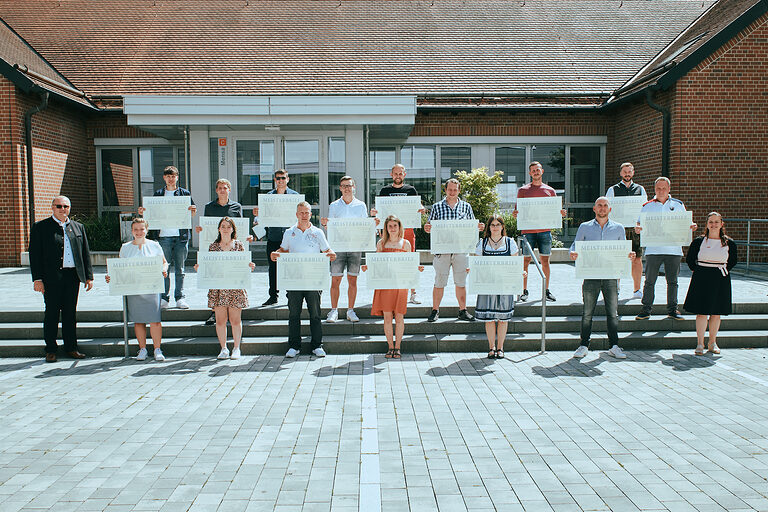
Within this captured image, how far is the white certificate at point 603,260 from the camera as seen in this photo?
746 cm

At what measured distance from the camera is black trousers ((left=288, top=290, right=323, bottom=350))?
761cm

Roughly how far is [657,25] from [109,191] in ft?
61.2

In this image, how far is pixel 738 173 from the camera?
14.0 meters

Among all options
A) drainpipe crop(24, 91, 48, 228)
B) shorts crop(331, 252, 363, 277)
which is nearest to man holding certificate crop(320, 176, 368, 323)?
shorts crop(331, 252, 363, 277)

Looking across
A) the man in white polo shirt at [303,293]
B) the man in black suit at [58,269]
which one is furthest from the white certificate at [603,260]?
the man in black suit at [58,269]

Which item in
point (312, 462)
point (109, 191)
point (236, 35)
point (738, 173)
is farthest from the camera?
point (236, 35)

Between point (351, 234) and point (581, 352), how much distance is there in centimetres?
328

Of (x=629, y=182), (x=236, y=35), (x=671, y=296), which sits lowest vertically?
(x=671, y=296)

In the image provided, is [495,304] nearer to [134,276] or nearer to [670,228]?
[670,228]

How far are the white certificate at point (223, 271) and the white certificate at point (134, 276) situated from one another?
0.53 meters

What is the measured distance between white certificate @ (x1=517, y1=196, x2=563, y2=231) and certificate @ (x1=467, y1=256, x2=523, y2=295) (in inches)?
61.0

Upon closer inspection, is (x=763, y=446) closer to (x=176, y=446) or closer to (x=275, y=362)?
(x=176, y=446)

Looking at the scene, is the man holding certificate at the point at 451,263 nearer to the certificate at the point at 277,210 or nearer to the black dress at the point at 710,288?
the certificate at the point at 277,210

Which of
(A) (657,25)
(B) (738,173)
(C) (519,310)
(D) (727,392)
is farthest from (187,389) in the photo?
(A) (657,25)
